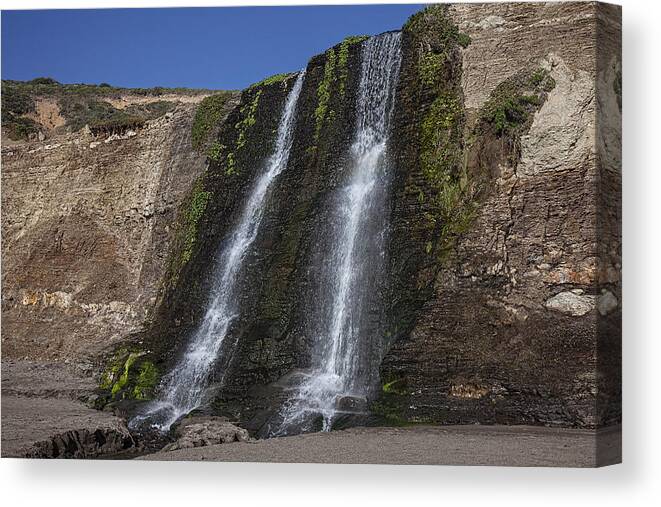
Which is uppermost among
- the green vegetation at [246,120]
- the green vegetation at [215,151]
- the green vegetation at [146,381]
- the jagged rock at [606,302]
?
the green vegetation at [246,120]

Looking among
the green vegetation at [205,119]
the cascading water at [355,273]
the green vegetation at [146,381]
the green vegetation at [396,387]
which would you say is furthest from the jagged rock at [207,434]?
the green vegetation at [205,119]

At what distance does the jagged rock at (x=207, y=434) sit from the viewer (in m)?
10.8

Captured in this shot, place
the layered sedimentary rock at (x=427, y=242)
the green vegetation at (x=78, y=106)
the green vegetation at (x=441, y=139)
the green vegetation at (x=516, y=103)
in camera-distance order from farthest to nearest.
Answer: the green vegetation at (x=78, y=106) < the green vegetation at (x=441, y=139) < the green vegetation at (x=516, y=103) < the layered sedimentary rock at (x=427, y=242)

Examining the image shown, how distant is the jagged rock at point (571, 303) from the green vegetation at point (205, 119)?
24.6 ft

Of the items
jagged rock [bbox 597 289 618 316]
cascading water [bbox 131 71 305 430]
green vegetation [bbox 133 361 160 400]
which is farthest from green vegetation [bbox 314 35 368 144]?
jagged rock [bbox 597 289 618 316]

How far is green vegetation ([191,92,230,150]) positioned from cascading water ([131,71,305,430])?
1596 mm

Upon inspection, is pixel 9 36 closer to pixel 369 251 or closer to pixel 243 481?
pixel 369 251

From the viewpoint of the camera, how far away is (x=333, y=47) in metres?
12.9

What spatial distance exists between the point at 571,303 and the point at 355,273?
306cm

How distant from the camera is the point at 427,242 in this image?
11.5 metres

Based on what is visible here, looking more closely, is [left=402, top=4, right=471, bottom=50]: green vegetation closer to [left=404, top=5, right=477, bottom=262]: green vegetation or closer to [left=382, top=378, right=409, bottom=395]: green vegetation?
[left=404, top=5, right=477, bottom=262]: green vegetation

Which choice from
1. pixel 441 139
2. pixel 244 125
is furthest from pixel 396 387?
pixel 244 125

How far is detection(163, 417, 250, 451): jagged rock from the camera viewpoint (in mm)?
10836

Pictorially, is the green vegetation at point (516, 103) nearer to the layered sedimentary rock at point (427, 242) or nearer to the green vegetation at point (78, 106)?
the layered sedimentary rock at point (427, 242)
